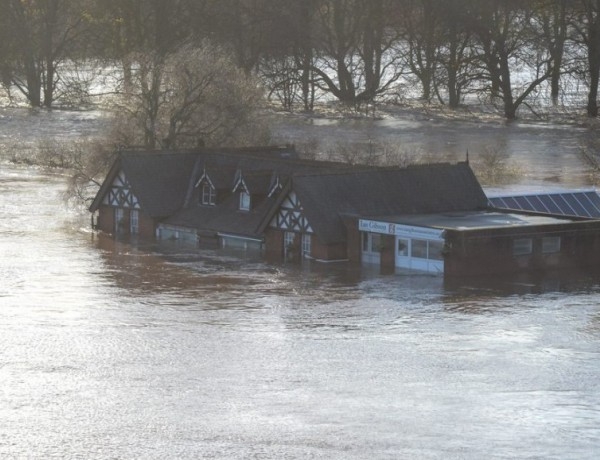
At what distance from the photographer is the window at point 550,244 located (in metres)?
42.2

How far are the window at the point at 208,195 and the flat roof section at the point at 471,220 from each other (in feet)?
23.1

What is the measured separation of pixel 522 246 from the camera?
41.8 m

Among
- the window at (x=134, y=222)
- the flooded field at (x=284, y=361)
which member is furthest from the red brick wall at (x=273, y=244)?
the window at (x=134, y=222)

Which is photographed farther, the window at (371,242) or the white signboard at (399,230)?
the window at (371,242)

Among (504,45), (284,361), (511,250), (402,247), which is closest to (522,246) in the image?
(511,250)

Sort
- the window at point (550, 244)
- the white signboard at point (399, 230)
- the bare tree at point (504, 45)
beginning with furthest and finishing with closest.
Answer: the bare tree at point (504, 45) → the window at point (550, 244) → the white signboard at point (399, 230)

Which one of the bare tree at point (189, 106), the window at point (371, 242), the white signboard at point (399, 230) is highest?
the bare tree at point (189, 106)

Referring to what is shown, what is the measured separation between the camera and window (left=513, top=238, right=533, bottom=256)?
41.7 metres

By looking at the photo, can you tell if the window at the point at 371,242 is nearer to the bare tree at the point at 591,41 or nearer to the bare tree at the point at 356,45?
the bare tree at the point at 591,41

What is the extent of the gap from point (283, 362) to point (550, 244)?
1365 cm

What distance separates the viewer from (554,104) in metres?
93.0

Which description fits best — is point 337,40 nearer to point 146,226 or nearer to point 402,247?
point 146,226

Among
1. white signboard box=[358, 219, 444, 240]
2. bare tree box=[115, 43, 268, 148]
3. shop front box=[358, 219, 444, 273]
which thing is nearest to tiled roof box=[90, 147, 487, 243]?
shop front box=[358, 219, 444, 273]

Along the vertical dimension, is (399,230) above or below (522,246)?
above
